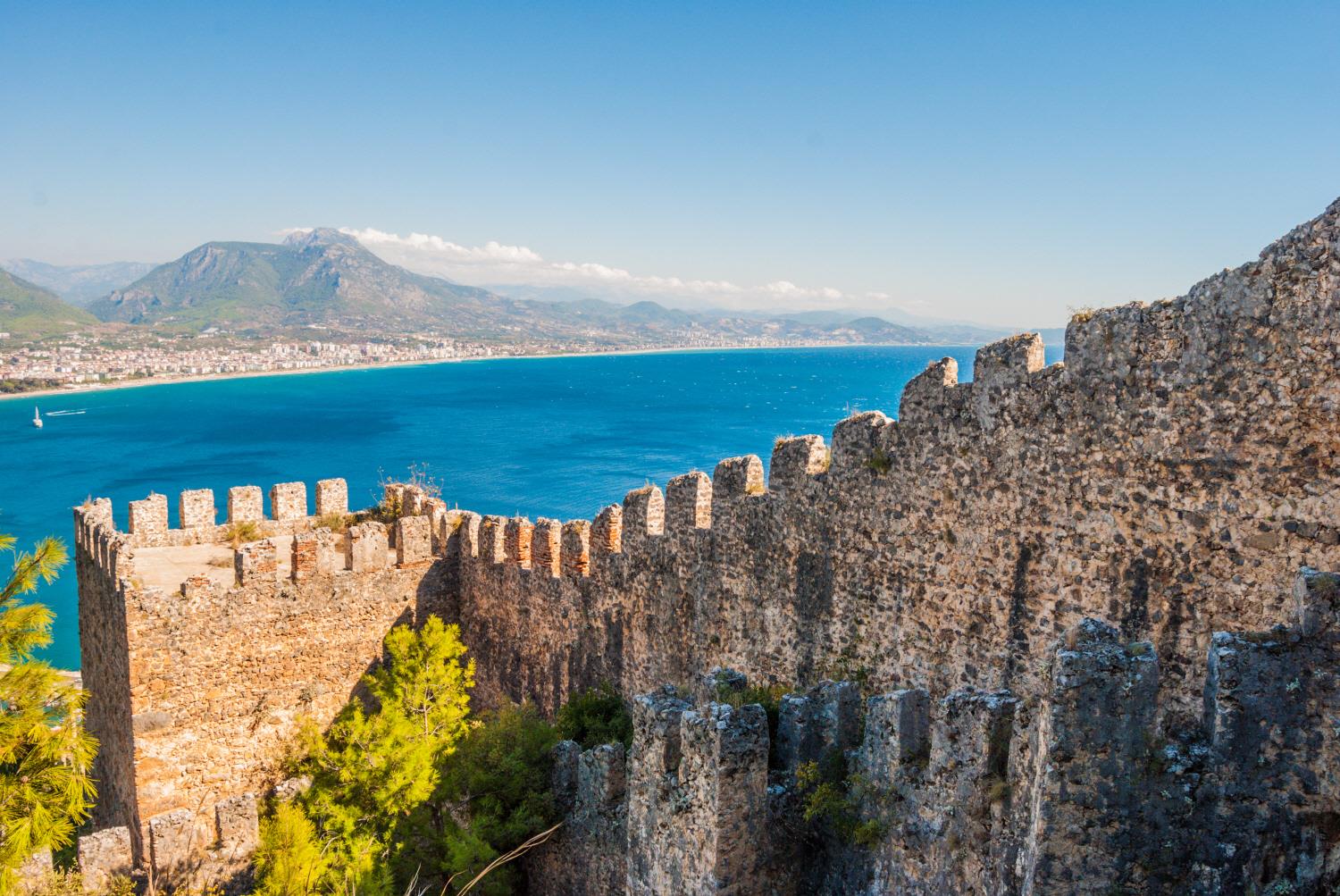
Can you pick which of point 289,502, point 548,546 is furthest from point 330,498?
point 548,546

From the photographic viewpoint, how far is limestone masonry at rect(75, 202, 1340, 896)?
14.6 feet

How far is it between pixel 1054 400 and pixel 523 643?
1050 cm

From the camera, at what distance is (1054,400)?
7234 millimetres

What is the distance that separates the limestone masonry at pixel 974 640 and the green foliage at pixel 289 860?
1586 millimetres

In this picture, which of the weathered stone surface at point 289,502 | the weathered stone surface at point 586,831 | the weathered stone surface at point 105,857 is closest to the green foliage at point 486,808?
the weathered stone surface at point 586,831

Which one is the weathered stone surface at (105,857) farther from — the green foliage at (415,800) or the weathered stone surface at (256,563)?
the weathered stone surface at (256,563)

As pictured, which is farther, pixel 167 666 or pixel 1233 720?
pixel 167 666

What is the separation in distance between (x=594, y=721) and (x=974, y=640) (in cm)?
550

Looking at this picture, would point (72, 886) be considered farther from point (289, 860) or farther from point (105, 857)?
point (289, 860)

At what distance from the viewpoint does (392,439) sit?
291 ft

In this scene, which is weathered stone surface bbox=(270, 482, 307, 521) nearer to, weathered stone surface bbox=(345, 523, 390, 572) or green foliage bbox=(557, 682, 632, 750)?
weathered stone surface bbox=(345, 523, 390, 572)

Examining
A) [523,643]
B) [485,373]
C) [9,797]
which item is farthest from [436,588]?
[485,373]

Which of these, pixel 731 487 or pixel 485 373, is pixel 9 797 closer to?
pixel 731 487

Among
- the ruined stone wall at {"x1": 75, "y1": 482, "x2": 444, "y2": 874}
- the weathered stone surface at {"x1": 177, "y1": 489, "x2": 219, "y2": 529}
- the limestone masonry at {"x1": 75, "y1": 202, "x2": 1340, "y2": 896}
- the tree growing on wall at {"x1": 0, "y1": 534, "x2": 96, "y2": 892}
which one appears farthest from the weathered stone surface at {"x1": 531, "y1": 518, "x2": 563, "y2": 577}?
the tree growing on wall at {"x1": 0, "y1": 534, "x2": 96, "y2": 892}
